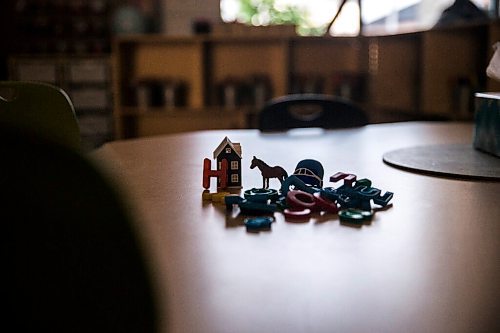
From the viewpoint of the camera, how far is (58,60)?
13.5ft

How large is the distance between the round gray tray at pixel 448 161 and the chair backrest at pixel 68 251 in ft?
2.38

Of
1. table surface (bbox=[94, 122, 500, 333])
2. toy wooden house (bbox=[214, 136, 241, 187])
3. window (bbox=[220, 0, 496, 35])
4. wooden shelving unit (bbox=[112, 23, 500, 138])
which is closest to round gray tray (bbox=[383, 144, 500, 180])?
table surface (bbox=[94, 122, 500, 333])

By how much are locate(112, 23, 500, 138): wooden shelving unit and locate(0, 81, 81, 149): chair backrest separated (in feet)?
8.60

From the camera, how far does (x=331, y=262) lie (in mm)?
524

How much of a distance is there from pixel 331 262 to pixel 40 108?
2.68 ft

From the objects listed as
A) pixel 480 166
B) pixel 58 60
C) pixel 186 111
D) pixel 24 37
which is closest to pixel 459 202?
pixel 480 166

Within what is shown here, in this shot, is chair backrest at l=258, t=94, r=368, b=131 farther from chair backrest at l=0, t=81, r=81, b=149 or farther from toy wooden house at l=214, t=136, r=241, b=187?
toy wooden house at l=214, t=136, r=241, b=187

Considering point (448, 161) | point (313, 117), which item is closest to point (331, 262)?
point (448, 161)

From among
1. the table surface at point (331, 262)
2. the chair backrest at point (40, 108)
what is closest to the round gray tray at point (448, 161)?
the table surface at point (331, 262)

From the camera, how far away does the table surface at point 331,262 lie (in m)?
0.41

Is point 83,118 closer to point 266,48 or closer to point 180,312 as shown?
point 266,48

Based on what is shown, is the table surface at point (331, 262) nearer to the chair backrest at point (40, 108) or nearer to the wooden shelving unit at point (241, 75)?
the chair backrest at point (40, 108)

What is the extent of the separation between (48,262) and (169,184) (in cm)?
63

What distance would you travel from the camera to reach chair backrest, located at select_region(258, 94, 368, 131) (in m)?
1.84
